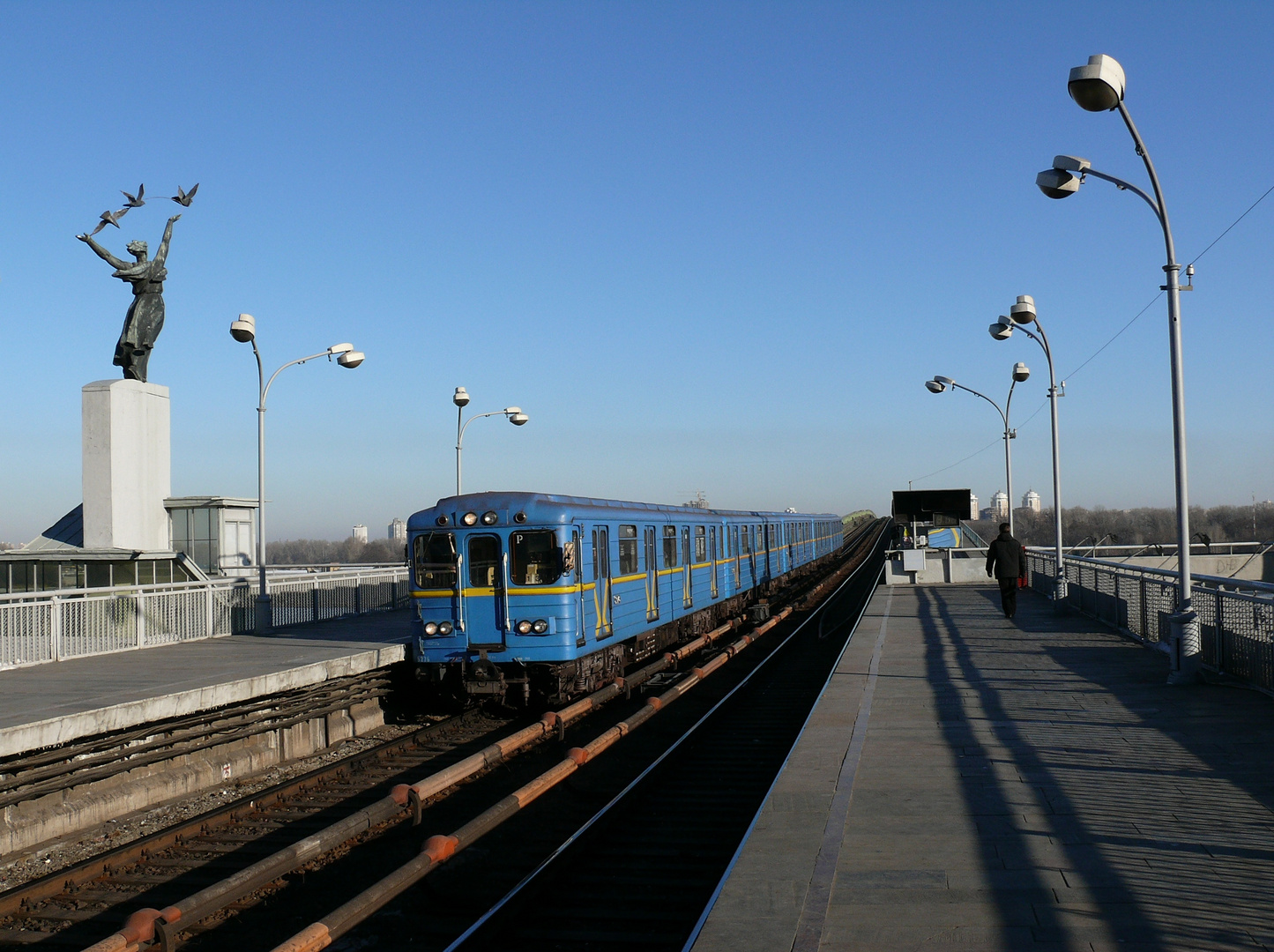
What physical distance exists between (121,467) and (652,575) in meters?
12.8

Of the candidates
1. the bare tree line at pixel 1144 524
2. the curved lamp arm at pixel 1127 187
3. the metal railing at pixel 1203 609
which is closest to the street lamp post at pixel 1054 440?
the metal railing at pixel 1203 609

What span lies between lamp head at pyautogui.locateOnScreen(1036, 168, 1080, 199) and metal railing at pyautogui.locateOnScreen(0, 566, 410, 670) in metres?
12.0

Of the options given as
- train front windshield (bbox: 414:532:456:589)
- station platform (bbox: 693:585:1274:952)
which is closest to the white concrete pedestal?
train front windshield (bbox: 414:532:456:589)

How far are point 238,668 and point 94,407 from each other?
38.6 ft

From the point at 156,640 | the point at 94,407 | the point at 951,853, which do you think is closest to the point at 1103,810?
the point at 951,853

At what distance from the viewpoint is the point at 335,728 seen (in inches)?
546

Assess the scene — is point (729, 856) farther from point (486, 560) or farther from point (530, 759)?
point (486, 560)

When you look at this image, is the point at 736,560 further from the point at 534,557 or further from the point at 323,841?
the point at 323,841

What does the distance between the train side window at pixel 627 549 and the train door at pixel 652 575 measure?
774 millimetres

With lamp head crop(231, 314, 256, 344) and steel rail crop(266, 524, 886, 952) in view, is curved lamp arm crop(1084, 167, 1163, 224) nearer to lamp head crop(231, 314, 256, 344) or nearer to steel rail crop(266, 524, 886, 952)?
steel rail crop(266, 524, 886, 952)

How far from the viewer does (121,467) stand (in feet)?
76.7

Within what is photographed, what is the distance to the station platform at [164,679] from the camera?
1023 cm

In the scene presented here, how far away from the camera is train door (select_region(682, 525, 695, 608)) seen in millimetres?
20250

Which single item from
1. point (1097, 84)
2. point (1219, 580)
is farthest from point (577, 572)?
point (1097, 84)
